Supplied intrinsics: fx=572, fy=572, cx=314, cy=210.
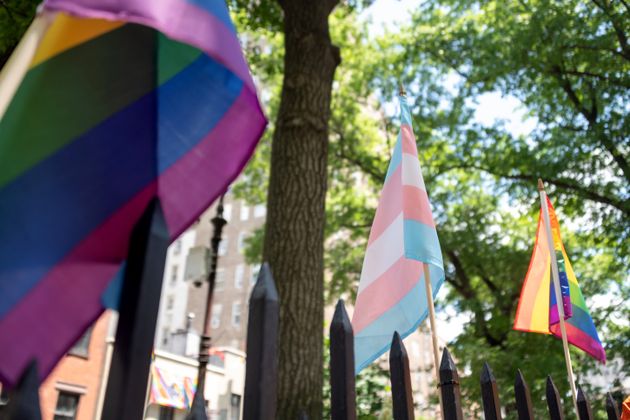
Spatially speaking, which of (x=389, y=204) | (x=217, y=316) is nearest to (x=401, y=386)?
(x=389, y=204)

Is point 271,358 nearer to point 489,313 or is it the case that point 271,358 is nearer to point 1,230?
point 1,230

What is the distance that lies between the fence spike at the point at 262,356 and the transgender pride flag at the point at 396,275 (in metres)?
2.20

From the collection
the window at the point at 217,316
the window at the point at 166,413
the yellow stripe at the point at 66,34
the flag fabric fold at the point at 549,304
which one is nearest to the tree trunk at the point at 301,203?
the flag fabric fold at the point at 549,304

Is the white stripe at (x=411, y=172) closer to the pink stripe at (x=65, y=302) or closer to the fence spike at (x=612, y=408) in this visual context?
the fence spike at (x=612, y=408)

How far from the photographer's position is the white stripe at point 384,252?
3980 mm

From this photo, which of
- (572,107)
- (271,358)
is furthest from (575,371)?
(271,358)

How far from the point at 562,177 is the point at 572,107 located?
1.79 metres

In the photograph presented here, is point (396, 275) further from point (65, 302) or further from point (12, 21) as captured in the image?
point (12, 21)

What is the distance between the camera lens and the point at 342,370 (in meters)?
1.94

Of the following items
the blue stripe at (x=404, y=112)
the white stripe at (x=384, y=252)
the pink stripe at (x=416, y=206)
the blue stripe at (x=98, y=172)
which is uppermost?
the blue stripe at (x=404, y=112)

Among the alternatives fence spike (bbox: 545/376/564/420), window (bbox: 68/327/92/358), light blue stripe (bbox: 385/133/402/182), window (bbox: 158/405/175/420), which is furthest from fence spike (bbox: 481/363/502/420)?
window (bbox: 158/405/175/420)

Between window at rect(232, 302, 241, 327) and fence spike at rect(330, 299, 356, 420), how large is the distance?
44.9 meters

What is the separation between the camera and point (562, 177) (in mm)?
12984

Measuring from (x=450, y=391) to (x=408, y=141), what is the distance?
2157 millimetres
